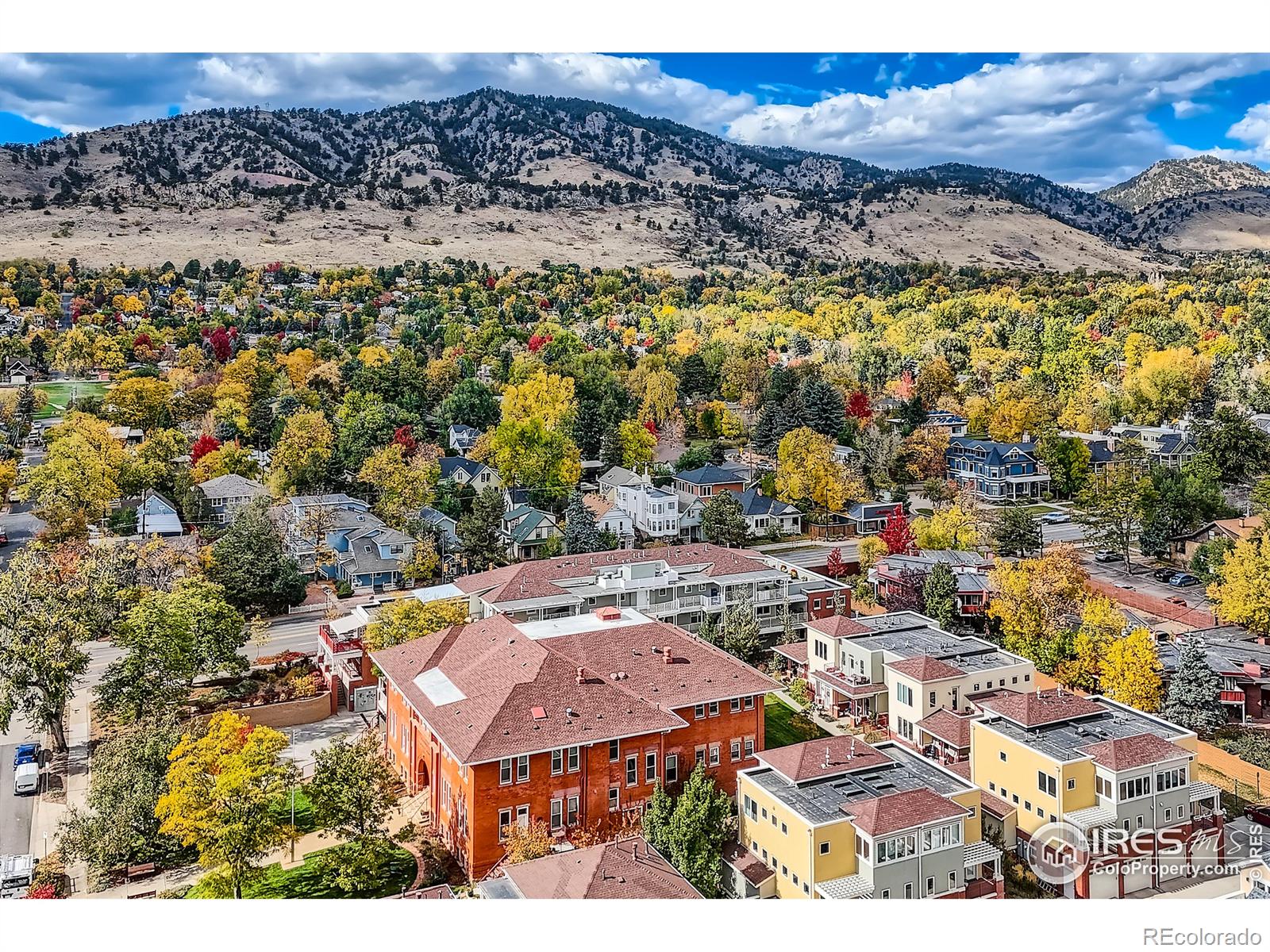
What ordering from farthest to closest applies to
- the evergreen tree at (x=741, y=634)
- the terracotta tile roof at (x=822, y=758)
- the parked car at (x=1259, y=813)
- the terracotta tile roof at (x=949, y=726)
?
the evergreen tree at (x=741, y=634) → the terracotta tile roof at (x=949, y=726) → the parked car at (x=1259, y=813) → the terracotta tile roof at (x=822, y=758)

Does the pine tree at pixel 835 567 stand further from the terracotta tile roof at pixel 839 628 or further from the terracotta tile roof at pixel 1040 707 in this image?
the terracotta tile roof at pixel 1040 707

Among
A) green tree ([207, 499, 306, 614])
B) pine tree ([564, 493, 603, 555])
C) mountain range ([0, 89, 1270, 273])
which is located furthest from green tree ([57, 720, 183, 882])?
mountain range ([0, 89, 1270, 273])

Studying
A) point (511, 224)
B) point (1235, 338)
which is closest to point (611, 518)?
point (1235, 338)

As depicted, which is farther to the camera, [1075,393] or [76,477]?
[1075,393]

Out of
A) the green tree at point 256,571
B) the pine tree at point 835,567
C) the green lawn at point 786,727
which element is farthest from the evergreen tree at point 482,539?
the green lawn at point 786,727

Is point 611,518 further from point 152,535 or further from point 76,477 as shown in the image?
point 76,477

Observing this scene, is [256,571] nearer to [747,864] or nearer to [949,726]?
[747,864]
